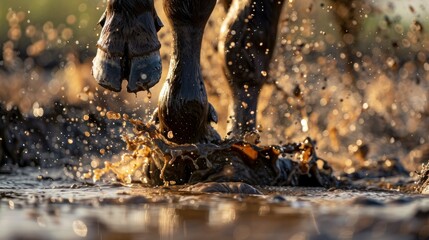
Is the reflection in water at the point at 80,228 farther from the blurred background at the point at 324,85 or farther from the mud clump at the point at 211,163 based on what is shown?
the blurred background at the point at 324,85

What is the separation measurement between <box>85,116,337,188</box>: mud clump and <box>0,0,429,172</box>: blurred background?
890 millimetres

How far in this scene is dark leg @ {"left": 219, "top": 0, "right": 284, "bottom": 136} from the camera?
5.56 meters

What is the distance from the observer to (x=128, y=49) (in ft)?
13.5

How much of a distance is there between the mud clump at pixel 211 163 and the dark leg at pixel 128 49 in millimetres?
583

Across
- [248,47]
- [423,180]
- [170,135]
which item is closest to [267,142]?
[248,47]

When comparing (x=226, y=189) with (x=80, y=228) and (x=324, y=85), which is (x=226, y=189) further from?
Result: (x=324, y=85)

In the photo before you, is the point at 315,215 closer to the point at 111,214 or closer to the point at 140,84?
the point at 111,214

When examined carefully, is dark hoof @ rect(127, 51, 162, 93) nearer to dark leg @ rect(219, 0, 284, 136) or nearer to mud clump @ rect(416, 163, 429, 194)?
dark leg @ rect(219, 0, 284, 136)

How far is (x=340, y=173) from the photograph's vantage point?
634cm

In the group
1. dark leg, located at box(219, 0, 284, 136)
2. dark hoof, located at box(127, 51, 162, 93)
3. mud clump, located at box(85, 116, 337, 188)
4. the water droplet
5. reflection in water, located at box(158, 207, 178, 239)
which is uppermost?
dark leg, located at box(219, 0, 284, 136)

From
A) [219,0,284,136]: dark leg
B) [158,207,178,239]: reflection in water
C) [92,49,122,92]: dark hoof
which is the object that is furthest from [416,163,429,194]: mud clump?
[158,207,178,239]: reflection in water

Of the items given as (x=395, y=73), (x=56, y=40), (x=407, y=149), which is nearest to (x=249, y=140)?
(x=407, y=149)

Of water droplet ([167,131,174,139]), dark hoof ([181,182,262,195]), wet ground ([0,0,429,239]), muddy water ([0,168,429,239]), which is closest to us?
muddy water ([0,168,429,239])

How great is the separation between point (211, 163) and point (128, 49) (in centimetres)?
93
